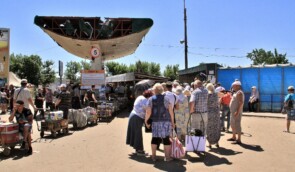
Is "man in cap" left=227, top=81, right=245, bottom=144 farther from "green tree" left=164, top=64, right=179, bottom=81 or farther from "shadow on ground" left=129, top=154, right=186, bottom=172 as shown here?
"green tree" left=164, top=64, right=179, bottom=81

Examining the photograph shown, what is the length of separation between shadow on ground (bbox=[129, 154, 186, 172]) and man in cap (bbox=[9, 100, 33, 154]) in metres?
2.62

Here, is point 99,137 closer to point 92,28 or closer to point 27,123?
point 27,123

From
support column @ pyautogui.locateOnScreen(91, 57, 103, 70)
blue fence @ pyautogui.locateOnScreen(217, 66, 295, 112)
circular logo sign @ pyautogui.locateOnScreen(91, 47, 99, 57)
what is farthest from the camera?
support column @ pyautogui.locateOnScreen(91, 57, 103, 70)

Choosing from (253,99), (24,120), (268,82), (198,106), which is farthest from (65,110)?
(268,82)

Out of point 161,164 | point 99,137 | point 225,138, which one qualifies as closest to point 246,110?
point 225,138

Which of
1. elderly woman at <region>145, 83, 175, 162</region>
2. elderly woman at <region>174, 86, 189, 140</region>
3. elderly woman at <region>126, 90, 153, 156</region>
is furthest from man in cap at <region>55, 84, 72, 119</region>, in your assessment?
elderly woman at <region>145, 83, 175, 162</region>

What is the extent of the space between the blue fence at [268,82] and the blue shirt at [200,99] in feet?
44.8

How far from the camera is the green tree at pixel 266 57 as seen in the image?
220 feet

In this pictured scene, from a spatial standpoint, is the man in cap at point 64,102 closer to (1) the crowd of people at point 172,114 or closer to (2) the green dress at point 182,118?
(1) the crowd of people at point 172,114

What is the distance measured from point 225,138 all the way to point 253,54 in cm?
6867

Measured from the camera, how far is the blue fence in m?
20.9

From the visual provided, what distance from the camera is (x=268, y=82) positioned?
70.8 ft

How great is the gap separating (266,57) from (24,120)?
6883 centimetres

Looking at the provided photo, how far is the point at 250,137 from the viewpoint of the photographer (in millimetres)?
11406
